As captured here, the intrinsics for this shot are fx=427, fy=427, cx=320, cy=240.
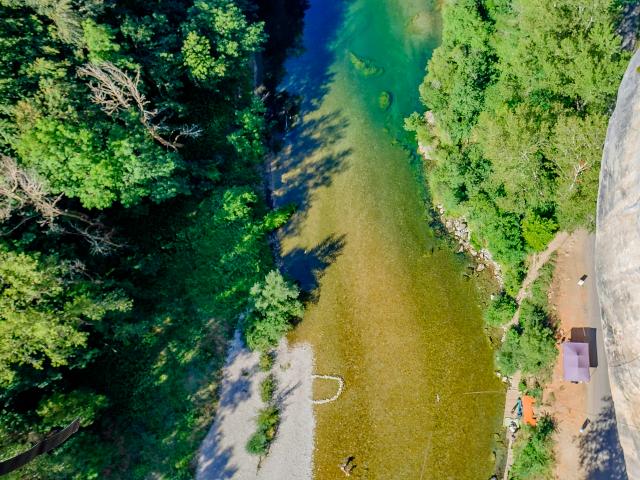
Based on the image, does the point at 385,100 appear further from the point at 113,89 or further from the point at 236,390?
the point at 236,390

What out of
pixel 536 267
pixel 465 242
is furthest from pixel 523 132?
pixel 536 267

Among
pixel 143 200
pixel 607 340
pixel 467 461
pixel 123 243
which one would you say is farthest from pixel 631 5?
pixel 123 243

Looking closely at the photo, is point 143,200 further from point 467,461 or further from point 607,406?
point 607,406

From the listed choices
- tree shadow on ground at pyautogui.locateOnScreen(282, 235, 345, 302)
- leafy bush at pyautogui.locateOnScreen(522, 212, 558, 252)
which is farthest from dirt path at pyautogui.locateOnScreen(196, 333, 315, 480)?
leafy bush at pyautogui.locateOnScreen(522, 212, 558, 252)

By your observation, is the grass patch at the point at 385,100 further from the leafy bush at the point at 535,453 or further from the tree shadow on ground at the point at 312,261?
the leafy bush at the point at 535,453

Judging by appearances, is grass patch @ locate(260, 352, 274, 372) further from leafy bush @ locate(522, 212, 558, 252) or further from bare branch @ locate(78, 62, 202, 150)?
leafy bush @ locate(522, 212, 558, 252)
